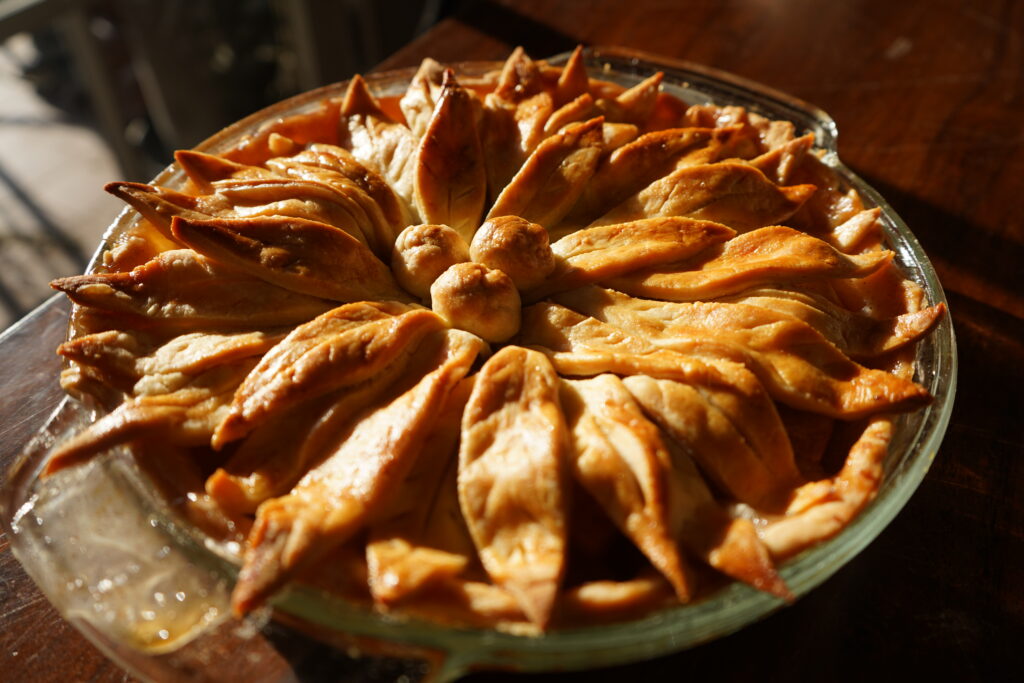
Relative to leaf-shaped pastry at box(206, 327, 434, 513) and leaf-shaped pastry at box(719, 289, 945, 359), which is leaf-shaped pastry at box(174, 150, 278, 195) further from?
leaf-shaped pastry at box(719, 289, 945, 359)

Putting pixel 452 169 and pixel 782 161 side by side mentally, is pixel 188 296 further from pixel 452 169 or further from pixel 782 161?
pixel 782 161

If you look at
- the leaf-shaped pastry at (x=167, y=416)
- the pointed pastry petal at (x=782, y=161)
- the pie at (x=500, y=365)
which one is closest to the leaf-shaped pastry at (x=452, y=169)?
the pie at (x=500, y=365)

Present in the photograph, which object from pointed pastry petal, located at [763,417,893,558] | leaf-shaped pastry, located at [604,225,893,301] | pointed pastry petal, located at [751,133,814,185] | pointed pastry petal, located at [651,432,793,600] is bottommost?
pointed pastry petal, located at [763,417,893,558]

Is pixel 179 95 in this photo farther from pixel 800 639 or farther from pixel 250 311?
pixel 800 639

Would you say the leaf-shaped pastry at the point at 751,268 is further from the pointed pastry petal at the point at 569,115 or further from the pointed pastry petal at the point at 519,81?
the pointed pastry petal at the point at 519,81

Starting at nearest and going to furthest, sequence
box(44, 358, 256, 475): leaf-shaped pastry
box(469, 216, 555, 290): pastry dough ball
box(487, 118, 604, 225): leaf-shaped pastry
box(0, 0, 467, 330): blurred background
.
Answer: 1. box(44, 358, 256, 475): leaf-shaped pastry
2. box(469, 216, 555, 290): pastry dough ball
3. box(487, 118, 604, 225): leaf-shaped pastry
4. box(0, 0, 467, 330): blurred background

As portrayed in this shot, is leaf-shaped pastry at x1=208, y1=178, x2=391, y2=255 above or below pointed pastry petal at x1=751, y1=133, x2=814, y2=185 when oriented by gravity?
above

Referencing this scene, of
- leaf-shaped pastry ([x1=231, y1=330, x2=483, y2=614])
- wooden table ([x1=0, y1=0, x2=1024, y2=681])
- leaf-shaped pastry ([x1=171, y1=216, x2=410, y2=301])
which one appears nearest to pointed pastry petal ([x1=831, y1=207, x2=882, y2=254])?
wooden table ([x1=0, y1=0, x2=1024, y2=681])
